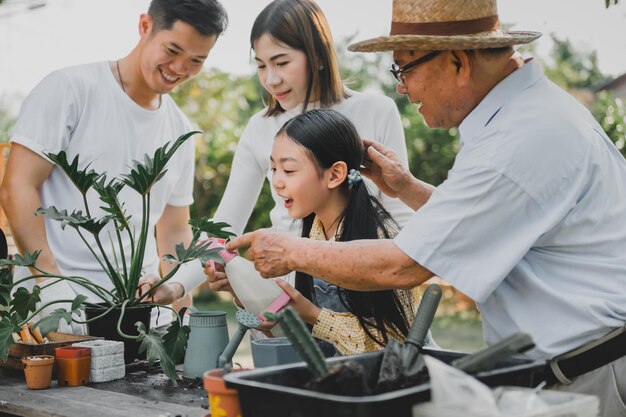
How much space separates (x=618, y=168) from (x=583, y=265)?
31 centimetres

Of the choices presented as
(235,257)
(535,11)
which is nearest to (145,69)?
(235,257)

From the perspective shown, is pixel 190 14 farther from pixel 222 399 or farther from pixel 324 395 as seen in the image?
pixel 324 395

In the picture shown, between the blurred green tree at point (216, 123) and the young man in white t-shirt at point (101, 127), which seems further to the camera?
the blurred green tree at point (216, 123)

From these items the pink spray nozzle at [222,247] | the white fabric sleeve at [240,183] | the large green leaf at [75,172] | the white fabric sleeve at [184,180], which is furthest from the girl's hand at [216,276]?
the white fabric sleeve at [184,180]

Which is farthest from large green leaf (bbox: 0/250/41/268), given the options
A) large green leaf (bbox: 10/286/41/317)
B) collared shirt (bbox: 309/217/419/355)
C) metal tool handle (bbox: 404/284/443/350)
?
metal tool handle (bbox: 404/284/443/350)

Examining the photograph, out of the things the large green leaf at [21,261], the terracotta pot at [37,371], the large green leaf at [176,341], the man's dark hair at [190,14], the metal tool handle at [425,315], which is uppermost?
the man's dark hair at [190,14]

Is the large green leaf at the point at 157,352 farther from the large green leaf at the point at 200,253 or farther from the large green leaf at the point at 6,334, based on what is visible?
the large green leaf at the point at 6,334

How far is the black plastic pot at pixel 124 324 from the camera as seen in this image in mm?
2602

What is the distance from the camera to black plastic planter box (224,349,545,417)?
4.16 ft

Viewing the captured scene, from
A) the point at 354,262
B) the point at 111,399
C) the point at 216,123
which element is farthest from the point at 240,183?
the point at 216,123

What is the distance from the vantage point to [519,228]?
1.76 metres

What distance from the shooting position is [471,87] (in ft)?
6.63

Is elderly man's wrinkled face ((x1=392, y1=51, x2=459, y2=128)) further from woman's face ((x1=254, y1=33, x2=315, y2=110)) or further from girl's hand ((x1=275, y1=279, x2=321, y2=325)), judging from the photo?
woman's face ((x1=254, y1=33, x2=315, y2=110))

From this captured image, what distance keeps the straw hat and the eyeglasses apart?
0.10ft
